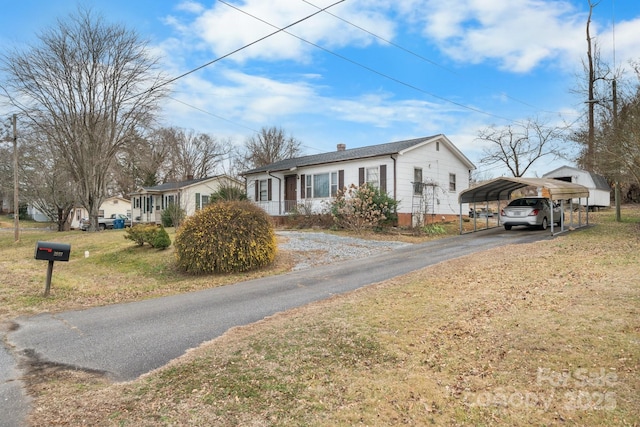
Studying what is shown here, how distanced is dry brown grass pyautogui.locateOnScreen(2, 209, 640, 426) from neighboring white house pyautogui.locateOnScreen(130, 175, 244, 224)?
24544mm

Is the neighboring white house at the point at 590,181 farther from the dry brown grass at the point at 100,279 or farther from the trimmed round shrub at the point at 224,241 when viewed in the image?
the trimmed round shrub at the point at 224,241

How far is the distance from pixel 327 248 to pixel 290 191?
11.1 meters

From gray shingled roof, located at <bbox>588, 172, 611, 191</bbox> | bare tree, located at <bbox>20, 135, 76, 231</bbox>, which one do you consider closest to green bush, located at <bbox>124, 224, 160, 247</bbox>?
bare tree, located at <bbox>20, 135, 76, 231</bbox>

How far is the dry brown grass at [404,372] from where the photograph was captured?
304 centimetres

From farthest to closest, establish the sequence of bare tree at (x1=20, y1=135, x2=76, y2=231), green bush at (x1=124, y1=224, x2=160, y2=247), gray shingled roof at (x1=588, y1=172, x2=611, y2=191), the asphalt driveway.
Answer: bare tree at (x1=20, y1=135, x2=76, y2=231)
gray shingled roof at (x1=588, y1=172, x2=611, y2=191)
green bush at (x1=124, y1=224, x2=160, y2=247)
the asphalt driveway

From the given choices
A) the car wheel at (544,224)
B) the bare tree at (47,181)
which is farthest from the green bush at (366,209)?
the bare tree at (47,181)

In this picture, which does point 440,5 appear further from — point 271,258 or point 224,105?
point 224,105

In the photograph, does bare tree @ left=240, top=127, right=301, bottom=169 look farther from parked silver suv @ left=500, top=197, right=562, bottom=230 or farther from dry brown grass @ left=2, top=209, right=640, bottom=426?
dry brown grass @ left=2, top=209, right=640, bottom=426

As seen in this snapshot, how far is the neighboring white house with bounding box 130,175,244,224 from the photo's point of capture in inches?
1219

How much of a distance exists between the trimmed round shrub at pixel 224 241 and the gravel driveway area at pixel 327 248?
117 centimetres

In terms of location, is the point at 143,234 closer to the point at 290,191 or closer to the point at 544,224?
the point at 290,191

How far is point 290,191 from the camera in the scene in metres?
24.2

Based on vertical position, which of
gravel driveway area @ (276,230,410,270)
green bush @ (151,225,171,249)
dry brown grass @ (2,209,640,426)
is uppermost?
green bush @ (151,225,171,249)

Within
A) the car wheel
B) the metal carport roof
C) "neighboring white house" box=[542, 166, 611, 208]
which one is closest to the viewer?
the metal carport roof
